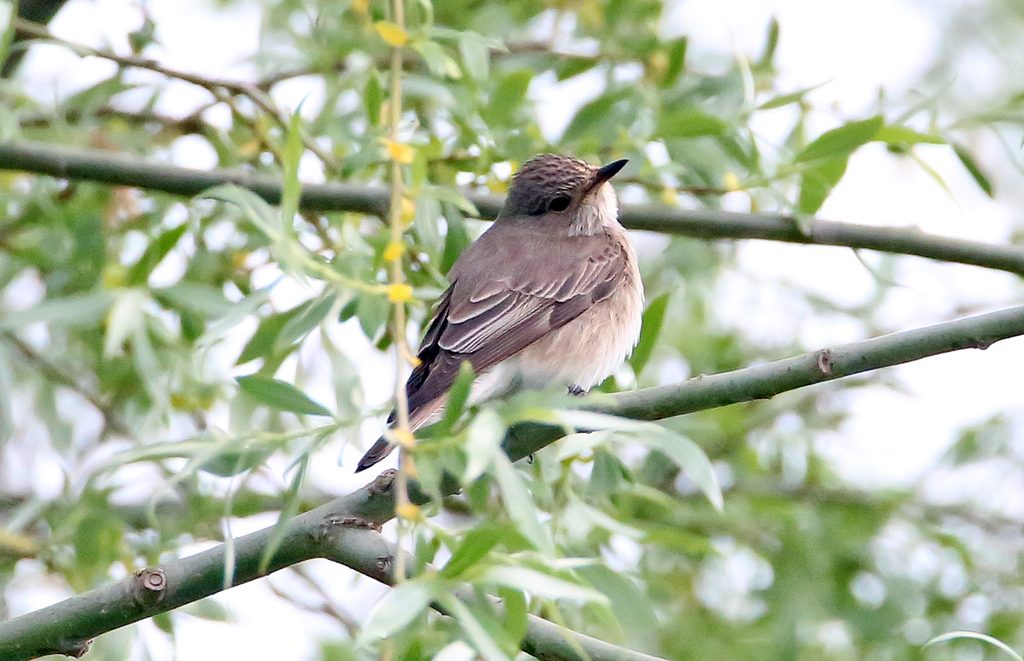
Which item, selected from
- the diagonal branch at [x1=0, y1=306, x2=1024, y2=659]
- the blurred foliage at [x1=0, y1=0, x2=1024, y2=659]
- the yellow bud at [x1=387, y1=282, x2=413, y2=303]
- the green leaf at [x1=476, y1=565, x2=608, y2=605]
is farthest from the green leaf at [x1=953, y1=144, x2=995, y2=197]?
the green leaf at [x1=476, y1=565, x2=608, y2=605]

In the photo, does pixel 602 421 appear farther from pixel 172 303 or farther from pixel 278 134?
pixel 278 134

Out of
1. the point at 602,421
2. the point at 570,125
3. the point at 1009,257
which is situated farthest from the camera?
the point at 570,125

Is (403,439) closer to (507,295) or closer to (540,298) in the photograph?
(507,295)

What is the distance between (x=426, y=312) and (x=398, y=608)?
2.07m

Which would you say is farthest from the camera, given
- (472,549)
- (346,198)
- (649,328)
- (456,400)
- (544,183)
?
(544,183)

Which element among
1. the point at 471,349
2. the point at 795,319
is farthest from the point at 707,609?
the point at 471,349

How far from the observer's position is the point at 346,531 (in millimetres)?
2789

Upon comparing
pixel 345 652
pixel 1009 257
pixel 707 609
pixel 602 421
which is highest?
pixel 602 421

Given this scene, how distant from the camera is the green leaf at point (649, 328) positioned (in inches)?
143

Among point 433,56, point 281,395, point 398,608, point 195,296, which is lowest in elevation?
point 195,296

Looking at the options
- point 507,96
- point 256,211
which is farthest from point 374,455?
point 507,96

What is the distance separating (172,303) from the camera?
13.2 ft

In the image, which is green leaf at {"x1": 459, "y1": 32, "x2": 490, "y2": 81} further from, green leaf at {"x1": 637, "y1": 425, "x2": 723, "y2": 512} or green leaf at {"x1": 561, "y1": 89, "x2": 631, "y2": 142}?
green leaf at {"x1": 637, "y1": 425, "x2": 723, "y2": 512}

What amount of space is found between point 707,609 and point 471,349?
1.86 metres
